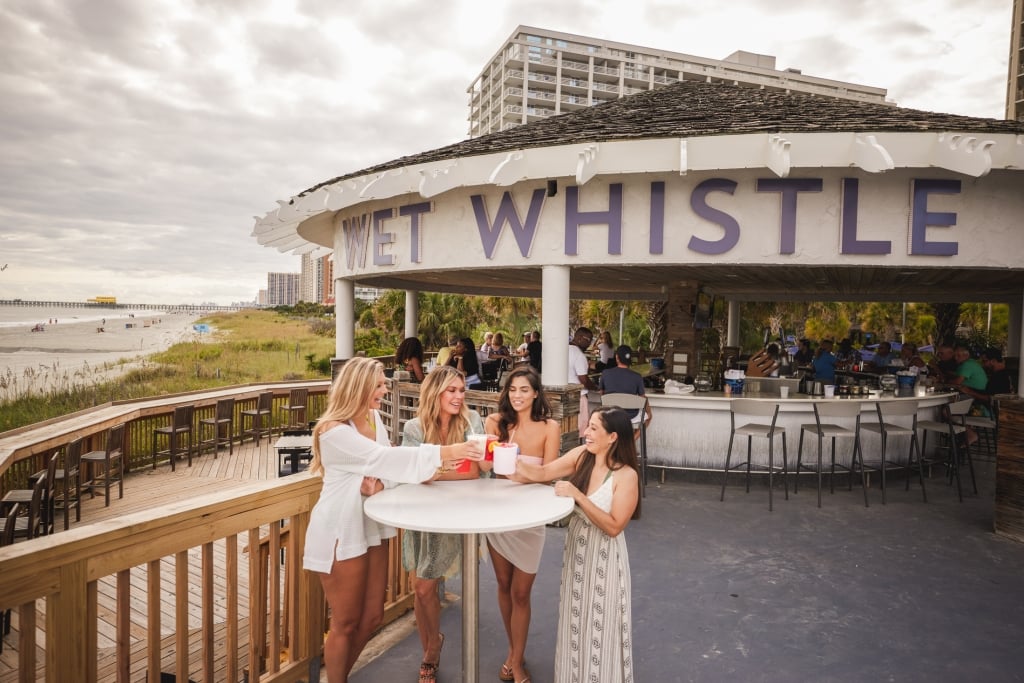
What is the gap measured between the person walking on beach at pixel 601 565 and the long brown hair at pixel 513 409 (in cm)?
62

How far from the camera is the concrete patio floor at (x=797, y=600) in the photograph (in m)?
3.28

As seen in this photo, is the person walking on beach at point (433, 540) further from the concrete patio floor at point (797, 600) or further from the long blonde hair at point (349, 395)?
the long blonde hair at point (349, 395)

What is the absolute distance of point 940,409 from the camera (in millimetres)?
8359

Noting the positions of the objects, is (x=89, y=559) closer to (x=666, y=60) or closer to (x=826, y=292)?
(x=826, y=292)

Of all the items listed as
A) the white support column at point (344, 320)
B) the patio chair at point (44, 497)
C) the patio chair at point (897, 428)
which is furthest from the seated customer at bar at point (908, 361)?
the patio chair at point (44, 497)

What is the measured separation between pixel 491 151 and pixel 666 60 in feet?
243

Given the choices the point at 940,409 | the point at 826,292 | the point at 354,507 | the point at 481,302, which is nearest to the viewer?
the point at 354,507

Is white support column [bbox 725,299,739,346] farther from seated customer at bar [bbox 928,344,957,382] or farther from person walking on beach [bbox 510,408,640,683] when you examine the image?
person walking on beach [bbox 510,408,640,683]

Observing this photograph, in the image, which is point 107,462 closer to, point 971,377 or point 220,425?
point 220,425

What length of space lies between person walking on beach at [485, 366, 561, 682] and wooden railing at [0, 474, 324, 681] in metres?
0.99

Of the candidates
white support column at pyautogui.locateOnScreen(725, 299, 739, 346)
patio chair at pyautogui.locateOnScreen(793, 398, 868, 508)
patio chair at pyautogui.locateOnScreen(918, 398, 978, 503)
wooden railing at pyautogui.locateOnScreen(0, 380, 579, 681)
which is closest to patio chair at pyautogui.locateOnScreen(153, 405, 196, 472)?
wooden railing at pyautogui.locateOnScreen(0, 380, 579, 681)

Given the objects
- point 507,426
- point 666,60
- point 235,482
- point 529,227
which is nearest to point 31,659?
point 507,426

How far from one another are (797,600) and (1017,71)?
73.3 m

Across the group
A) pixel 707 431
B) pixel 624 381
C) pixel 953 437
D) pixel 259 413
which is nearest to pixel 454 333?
pixel 259 413
